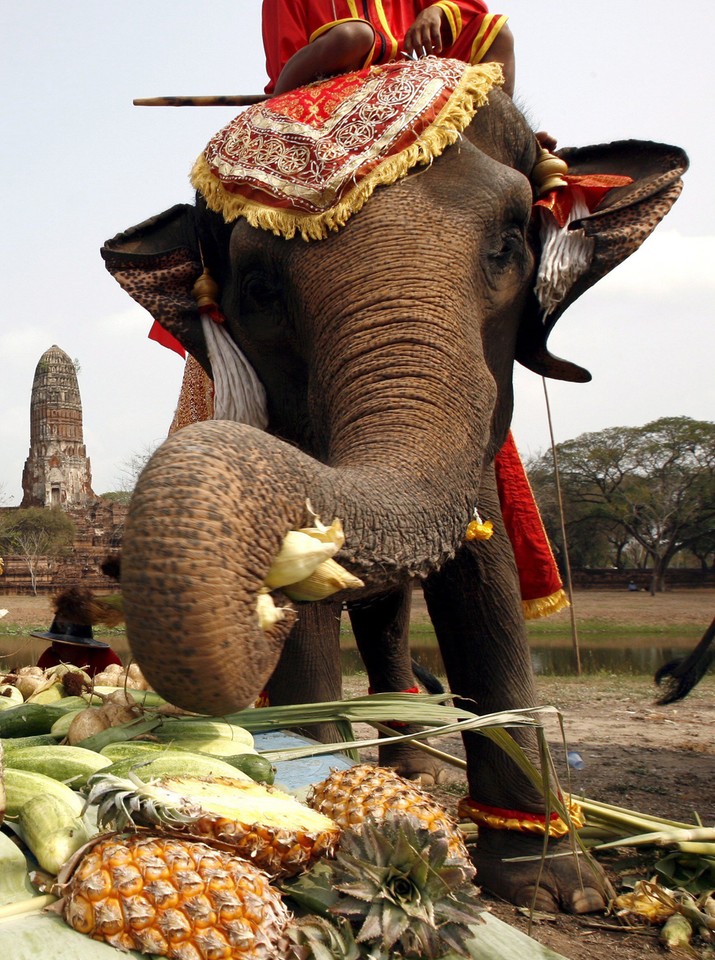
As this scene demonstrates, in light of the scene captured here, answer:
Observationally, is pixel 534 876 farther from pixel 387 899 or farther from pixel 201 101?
pixel 201 101

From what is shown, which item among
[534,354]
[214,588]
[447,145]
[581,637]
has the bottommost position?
[581,637]

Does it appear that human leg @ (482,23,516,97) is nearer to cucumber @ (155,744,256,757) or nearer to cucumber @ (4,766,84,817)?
cucumber @ (155,744,256,757)

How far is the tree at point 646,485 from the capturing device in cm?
4188

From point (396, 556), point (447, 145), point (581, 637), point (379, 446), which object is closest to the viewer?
point (396, 556)

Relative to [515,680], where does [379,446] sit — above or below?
above

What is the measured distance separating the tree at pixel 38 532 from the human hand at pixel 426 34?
37.5 m

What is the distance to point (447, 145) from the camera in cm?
332

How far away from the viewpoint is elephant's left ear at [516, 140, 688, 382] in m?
3.72

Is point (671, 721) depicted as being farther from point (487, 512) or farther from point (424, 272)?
point (424, 272)

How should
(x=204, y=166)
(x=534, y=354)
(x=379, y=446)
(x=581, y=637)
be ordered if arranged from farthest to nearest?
(x=581, y=637) < (x=534, y=354) < (x=204, y=166) < (x=379, y=446)

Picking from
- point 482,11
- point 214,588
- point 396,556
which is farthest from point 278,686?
point 482,11

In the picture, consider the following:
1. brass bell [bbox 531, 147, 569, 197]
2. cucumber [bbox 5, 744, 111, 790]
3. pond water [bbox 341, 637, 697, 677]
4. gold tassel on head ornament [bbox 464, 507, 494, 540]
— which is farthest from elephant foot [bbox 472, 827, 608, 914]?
pond water [bbox 341, 637, 697, 677]

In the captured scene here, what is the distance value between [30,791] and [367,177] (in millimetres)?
2079

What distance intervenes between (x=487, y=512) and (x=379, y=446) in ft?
4.71
